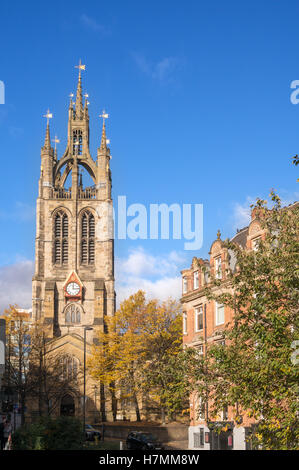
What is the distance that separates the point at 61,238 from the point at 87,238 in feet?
13.3

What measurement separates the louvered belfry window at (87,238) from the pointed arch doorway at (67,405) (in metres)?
21.3

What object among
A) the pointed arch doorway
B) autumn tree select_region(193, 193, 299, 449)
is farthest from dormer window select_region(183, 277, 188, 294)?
the pointed arch doorway

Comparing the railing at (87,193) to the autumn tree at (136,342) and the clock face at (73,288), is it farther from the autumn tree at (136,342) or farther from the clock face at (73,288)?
the autumn tree at (136,342)

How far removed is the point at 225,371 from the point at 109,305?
244 ft

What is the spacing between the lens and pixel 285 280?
19297 millimetres

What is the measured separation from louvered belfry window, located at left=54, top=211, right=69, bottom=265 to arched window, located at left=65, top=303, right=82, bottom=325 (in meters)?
7.11

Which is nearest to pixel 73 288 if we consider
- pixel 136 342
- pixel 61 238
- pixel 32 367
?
pixel 61 238

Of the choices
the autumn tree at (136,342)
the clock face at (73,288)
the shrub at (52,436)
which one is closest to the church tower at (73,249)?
the clock face at (73,288)

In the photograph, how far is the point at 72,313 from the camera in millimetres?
94688

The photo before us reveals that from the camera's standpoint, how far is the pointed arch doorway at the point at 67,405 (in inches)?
3396

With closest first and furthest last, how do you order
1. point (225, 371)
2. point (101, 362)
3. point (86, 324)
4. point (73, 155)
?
point (225, 371) < point (101, 362) < point (86, 324) < point (73, 155)

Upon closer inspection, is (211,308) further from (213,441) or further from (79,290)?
(79,290)

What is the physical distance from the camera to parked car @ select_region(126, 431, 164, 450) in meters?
42.3
